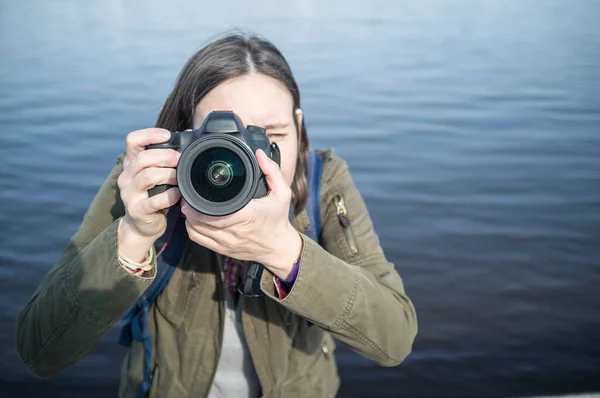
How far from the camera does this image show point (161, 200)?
66.3 inches

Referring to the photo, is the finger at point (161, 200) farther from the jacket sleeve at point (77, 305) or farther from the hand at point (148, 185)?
the jacket sleeve at point (77, 305)

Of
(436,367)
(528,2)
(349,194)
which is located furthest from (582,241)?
(528,2)

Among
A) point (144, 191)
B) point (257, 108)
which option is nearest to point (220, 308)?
point (144, 191)

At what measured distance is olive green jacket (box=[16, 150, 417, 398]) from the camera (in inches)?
70.1

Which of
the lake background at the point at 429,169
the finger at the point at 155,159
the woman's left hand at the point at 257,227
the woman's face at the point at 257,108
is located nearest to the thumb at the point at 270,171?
the woman's left hand at the point at 257,227

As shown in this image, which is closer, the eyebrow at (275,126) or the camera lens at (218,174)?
the camera lens at (218,174)

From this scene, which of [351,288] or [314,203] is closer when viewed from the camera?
[351,288]

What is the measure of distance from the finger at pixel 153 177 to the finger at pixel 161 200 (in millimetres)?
30

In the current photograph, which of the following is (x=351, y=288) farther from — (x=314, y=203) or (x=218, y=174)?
(x=218, y=174)

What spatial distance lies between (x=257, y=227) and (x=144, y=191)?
0.33 meters

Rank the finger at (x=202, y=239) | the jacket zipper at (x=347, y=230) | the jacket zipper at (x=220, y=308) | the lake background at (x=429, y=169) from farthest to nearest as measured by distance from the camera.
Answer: the lake background at (x=429, y=169)
the jacket zipper at (x=347, y=230)
the jacket zipper at (x=220, y=308)
the finger at (x=202, y=239)

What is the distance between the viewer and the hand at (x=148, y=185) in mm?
1692

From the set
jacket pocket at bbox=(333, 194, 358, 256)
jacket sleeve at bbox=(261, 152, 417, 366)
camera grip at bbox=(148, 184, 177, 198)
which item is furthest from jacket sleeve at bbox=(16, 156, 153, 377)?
jacket pocket at bbox=(333, 194, 358, 256)

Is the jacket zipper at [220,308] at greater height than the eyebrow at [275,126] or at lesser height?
lesser
